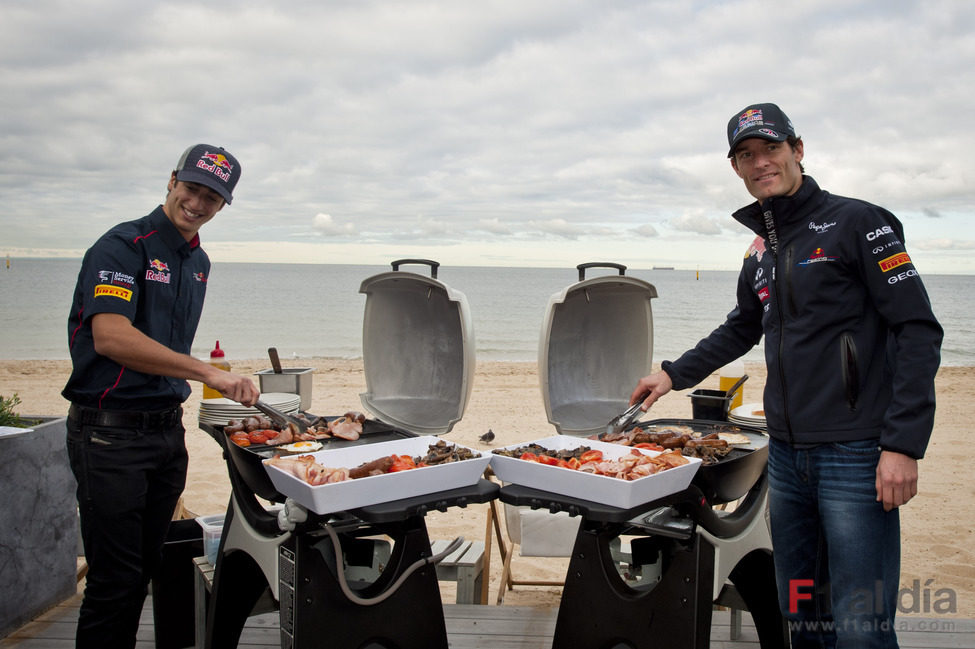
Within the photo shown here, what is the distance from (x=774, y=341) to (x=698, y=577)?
2.65ft

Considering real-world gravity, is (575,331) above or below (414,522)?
above

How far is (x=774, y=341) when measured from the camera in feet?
7.67

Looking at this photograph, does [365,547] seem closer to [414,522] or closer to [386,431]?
[414,522]

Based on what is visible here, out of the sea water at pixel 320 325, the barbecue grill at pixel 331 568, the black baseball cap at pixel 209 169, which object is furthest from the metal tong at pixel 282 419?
the sea water at pixel 320 325

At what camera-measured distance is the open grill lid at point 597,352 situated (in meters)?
4.09

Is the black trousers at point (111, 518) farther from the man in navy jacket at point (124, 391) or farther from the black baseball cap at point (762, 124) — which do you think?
the black baseball cap at point (762, 124)

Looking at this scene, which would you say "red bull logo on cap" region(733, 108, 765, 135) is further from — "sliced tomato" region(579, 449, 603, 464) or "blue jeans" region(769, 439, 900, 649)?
"sliced tomato" region(579, 449, 603, 464)

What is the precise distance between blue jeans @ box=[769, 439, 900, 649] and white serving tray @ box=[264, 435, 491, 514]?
103 centimetres

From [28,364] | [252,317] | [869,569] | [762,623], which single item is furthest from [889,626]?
[252,317]

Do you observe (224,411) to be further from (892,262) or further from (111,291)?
(892,262)

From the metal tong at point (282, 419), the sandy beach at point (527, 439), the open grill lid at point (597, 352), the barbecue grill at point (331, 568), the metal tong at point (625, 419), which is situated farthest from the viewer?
the sandy beach at point (527, 439)

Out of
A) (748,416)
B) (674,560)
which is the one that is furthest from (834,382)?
(748,416)

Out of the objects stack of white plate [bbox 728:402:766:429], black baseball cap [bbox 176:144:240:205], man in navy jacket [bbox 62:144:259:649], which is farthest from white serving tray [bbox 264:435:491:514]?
stack of white plate [bbox 728:402:766:429]

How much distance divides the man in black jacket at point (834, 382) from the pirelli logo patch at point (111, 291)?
7.21ft
